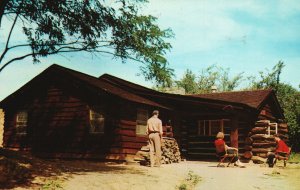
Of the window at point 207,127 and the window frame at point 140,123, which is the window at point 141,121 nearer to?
the window frame at point 140,123

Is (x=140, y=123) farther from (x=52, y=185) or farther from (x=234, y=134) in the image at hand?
(x=52, y=185)

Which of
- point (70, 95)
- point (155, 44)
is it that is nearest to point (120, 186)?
point (155, 44)

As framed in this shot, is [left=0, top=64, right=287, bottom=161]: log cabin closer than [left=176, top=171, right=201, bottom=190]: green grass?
No

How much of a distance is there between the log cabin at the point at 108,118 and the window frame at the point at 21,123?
0.18ft

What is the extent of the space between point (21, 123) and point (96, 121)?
5018 mm

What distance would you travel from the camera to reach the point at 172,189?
998 centimetres

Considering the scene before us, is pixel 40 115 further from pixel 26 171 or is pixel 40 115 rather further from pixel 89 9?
pixel 26 171

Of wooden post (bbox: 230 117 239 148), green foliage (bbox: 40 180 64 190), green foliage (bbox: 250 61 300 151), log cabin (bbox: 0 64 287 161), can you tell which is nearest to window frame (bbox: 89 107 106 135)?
log cabin (bbox: 0 64 287 161)

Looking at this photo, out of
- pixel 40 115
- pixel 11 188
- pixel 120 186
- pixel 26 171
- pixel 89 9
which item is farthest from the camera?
pixel 40 115

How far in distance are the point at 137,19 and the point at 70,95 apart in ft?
21.6

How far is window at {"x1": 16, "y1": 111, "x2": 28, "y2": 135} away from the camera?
19.9 metres

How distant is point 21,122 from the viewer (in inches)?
790

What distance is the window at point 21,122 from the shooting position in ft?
65.3

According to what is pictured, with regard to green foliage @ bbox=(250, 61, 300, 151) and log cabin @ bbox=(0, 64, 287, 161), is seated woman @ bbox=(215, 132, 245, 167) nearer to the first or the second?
log cabin @ bbox=(0, 64, 287, 161)
